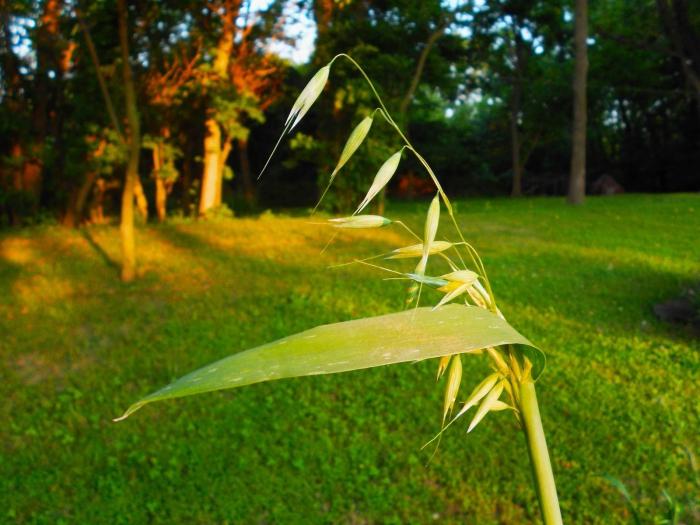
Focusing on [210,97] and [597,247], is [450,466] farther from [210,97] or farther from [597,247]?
[210,97]

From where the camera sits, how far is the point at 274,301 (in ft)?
21.9

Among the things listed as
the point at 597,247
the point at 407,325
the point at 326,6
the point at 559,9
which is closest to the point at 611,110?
the point at 559,9

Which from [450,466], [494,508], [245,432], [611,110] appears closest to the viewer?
Answer: [494,508]

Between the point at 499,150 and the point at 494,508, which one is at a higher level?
the point at 499,150

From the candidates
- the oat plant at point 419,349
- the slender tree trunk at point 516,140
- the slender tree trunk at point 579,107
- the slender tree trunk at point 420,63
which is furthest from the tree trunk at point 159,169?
the slender tree trunk at point 516,140

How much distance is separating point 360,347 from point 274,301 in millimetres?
6200

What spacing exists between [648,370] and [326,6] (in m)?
9.50

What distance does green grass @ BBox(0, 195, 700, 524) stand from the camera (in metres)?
3.76

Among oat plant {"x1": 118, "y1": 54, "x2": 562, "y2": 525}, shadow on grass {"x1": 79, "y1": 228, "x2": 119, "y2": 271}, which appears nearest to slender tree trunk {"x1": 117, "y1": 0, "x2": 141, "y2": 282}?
shadow on grass {"x1": 79, "y1": 228, "x2": 119, "y2": 271}

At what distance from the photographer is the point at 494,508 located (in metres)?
3.58

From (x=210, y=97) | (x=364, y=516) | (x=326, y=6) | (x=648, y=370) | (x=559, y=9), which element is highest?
(x=559, y=9)

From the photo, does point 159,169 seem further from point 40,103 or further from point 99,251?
point 99,251

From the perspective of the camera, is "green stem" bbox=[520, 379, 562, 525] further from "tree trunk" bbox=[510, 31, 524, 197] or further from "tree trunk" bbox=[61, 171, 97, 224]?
"tree trunk" bbox=[510, 31, 524, 197]

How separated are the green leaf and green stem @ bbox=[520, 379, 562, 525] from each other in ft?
0.08
